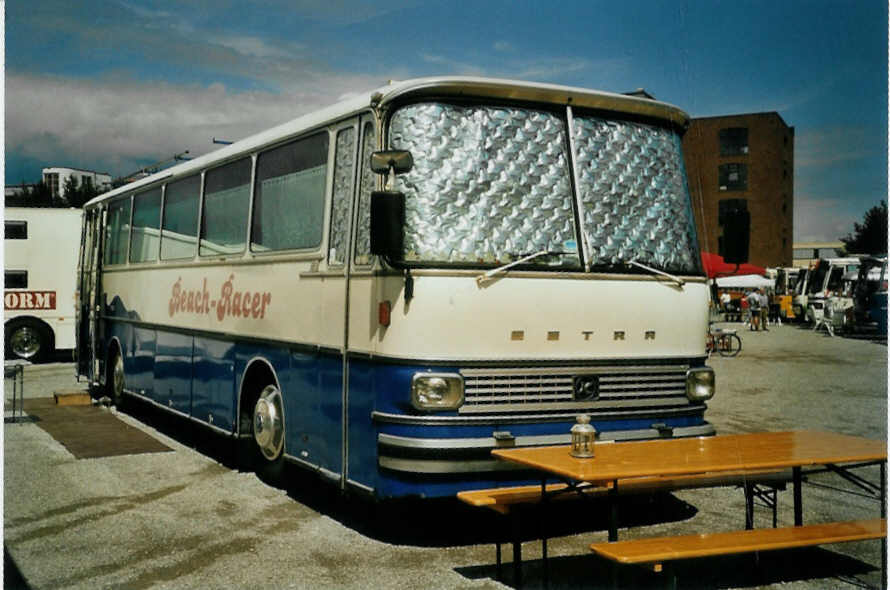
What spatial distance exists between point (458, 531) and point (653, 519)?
1507 mm

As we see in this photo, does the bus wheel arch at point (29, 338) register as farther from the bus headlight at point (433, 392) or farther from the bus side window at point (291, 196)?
the bus headlight at point (433, 392)

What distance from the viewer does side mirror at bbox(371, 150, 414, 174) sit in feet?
19.6

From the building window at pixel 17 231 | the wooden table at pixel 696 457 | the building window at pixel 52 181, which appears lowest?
the wooden table at pixel 696 457

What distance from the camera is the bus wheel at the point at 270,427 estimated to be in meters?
7.82

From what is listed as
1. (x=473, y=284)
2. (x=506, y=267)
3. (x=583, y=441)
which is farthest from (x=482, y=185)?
(x=583, y=441)

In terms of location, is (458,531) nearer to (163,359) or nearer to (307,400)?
(307,400)

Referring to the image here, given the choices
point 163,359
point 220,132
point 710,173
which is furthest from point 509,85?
point 710,173

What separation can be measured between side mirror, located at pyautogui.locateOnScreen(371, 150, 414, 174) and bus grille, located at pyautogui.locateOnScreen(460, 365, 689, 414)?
4.47ft

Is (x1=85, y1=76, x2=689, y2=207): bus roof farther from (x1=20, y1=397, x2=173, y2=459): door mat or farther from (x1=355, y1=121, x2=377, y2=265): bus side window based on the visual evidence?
(x1=20, y1=397, x2=173, y2=459): door mat

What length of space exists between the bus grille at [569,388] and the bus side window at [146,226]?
660 centimetres

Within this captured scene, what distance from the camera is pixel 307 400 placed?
721 centimetres

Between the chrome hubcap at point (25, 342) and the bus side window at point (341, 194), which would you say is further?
the chrome hubcap at point (25, 342)

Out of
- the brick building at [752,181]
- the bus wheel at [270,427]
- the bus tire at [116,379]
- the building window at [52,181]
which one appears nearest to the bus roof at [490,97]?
the bus wheel at [270,427]

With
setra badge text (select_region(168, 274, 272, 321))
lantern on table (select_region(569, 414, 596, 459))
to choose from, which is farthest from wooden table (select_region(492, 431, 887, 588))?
setra badge text (select_region(168, 274, 272, 321))
